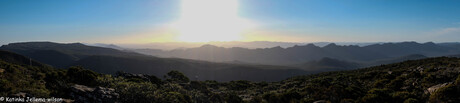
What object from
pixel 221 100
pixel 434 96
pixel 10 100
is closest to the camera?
pixel 10 100

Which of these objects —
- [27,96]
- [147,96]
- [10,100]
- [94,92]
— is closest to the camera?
[10,100]

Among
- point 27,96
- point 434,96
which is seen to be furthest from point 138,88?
point 434,96

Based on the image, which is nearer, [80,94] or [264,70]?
[80,94]

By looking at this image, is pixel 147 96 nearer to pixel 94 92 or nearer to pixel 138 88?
pixel 138 88

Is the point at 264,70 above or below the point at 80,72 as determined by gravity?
below

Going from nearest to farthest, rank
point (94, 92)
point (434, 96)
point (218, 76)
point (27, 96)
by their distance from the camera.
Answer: point (27, 96), point (434, 96), point (94, 92), point (218, 76)

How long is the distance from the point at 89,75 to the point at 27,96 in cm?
694

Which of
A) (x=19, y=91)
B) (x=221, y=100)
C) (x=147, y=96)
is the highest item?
(x=19, y=91)

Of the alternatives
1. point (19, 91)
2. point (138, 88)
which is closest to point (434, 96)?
point (138, 88)

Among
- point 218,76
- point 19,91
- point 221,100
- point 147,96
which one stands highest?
point 19,91

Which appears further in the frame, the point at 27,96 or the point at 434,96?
the point at 434,96

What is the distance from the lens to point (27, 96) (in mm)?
10273

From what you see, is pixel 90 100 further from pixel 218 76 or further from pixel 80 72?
pixel 218 76

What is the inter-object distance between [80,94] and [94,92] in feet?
2.33
